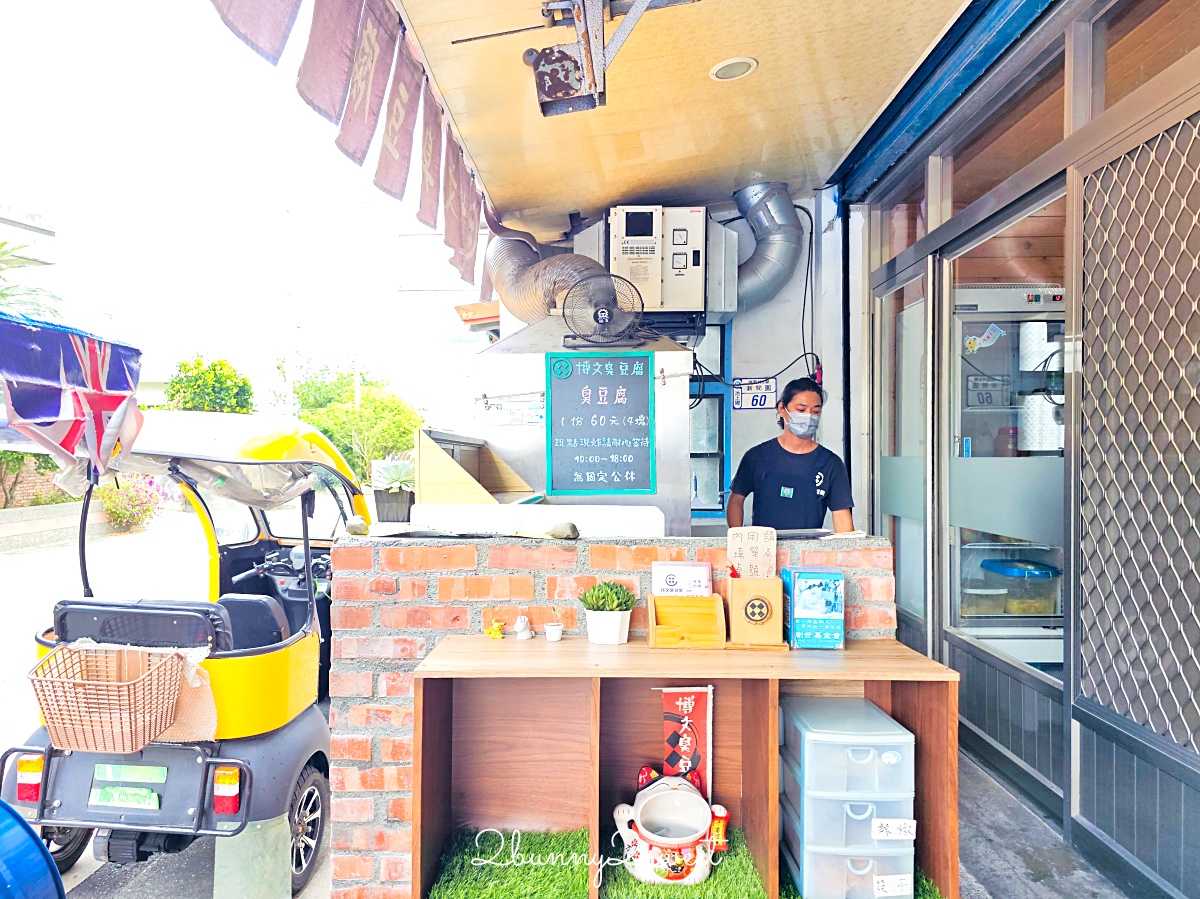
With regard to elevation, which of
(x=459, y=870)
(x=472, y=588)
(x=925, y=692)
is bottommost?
(x=459, y=870)

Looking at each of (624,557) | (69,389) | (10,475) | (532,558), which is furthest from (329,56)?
(10,475)

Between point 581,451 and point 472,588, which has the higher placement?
point 581,451

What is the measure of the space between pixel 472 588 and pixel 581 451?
1612 mm

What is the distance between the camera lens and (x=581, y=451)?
3.31m

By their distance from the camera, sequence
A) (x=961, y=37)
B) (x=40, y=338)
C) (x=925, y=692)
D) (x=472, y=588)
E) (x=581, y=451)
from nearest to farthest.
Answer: (x=925, y=692)
(x=472, y=588)
(x=40, y=338)
(x=961, y=37)
(x=581, y=451)

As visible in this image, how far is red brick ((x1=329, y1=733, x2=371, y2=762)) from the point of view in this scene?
5.62 ft

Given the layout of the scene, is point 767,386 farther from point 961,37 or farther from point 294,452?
point 294,452

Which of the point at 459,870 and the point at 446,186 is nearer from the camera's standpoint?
the point at 459,870

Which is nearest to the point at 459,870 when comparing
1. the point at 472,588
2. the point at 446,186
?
the point at 472,588

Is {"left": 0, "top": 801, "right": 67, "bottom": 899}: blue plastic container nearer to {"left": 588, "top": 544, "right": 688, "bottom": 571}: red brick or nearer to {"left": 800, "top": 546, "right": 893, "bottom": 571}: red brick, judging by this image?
{"left": 588, "top": 544, "right": 688, "bottom": 571}: red brick

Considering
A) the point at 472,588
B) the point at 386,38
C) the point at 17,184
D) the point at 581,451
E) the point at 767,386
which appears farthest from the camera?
the point at 17,184

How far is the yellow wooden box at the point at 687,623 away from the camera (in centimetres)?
162

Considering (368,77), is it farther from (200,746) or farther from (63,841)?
(63,841)

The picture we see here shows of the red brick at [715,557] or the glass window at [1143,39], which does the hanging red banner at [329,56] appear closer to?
the red brick at [715,557]
